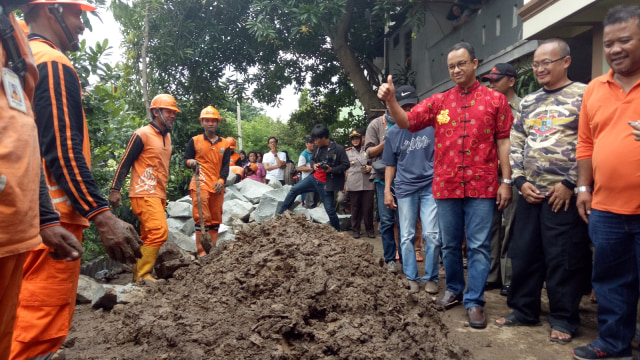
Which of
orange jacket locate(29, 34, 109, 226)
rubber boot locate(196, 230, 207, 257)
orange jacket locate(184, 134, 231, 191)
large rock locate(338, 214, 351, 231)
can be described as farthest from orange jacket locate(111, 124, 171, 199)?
large rock locate(338, 214, 351, 231)

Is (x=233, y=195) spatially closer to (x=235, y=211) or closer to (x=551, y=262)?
(x=235, y=211)

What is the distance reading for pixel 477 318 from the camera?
3682mm

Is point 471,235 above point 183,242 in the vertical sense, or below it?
above

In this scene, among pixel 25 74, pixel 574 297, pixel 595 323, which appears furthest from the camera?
pixel 595 323

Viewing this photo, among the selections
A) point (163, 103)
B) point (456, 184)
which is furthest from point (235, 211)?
point (456, 184)

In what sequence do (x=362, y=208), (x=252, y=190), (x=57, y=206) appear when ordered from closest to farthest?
(x=57, y=206)
(x=362, y=208)
(x=252, y=190)

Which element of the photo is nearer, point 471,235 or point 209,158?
point 471,235

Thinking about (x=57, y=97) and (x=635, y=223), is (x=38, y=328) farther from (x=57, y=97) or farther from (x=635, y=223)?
(x=635, y=223)

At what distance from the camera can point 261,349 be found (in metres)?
2.68

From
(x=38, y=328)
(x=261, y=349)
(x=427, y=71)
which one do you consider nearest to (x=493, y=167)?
(x=261, y=349)

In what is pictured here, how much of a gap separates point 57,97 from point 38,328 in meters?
1.06

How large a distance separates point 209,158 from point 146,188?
1860 mm

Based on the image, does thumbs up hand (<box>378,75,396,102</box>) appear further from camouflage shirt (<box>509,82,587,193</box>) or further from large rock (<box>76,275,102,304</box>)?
large rock (<box>76,275,102,304</box>)

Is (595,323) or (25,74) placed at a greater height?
(25,74)
